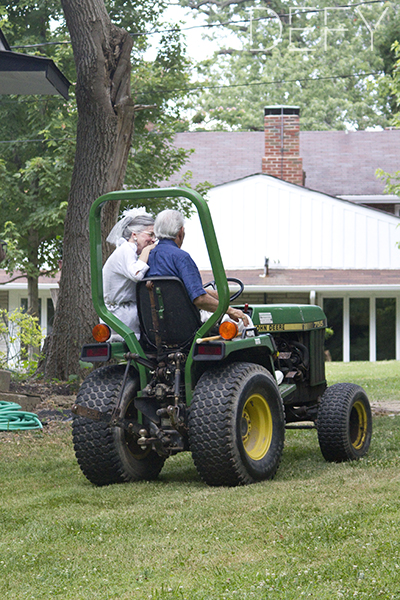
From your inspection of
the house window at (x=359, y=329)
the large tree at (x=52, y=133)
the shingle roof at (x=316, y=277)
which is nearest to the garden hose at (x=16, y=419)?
the large tree at (x=52, y=133)

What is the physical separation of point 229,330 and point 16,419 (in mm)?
3669

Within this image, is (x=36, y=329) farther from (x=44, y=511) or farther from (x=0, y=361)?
(x=44, y=511)

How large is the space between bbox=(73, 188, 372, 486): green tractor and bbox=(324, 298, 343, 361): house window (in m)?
18.5

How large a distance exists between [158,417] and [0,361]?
657cm

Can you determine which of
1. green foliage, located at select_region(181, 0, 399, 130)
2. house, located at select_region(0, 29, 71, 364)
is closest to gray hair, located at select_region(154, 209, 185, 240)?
house, located at select_region(0, 29, 71, 364)

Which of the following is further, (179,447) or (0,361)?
(0,361)

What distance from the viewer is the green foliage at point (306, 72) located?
127 feet

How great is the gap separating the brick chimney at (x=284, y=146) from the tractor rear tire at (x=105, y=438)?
66.2 feet

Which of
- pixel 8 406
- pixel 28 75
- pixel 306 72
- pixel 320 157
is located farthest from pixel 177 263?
pixel 306 72

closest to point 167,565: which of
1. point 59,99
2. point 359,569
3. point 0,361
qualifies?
point 359,569

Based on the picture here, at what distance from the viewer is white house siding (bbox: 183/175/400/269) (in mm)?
22844

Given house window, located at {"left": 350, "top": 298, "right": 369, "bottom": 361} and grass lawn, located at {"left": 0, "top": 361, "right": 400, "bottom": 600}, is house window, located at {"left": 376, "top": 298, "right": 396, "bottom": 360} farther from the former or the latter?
grass lawn, located at {"left": 0, "top": 361, "right": 400, "bottom": 600}

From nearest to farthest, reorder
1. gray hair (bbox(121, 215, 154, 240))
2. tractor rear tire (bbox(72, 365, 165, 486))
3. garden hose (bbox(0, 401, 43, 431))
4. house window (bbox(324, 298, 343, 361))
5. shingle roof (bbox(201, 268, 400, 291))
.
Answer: tractor rear tire (bbox(72, 365, 165, 486))
gray hair (bbox(121, 215, 154, 240))
garden hose (bbox(0, 401, 43, 431))
shingle roof (bbox(201, 268, 400, 291))
house window (bbox(324, 298, 343, 361))

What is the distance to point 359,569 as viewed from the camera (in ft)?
10.5
